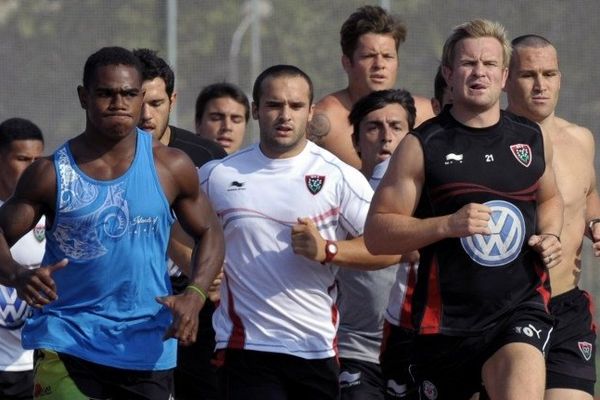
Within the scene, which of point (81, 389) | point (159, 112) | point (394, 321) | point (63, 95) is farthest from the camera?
point (63, 95)

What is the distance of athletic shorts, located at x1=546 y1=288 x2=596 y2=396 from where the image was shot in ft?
27.5

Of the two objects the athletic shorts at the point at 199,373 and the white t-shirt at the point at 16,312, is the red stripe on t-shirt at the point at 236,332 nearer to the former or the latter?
the athletic shorts at the point at 199,373

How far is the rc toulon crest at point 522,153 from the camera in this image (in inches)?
296

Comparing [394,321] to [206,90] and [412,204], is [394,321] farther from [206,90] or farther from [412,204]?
[206,90]

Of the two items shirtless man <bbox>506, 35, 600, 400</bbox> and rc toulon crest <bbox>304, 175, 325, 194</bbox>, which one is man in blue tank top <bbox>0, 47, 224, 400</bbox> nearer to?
rc toulon crest <bbox>304, 175, 325, 194</bbox>

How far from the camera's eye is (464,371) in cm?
755

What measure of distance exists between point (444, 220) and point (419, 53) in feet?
32.8

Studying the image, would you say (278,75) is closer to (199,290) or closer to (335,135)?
(199,290)

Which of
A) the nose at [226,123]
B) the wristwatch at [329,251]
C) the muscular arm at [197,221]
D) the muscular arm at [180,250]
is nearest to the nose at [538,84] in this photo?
the wristwatch at [329,251]

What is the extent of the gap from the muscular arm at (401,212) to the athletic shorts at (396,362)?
116cm

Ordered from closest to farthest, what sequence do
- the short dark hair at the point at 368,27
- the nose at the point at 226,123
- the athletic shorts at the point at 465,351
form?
the athletic shorts at the point at 465,351, the short dark hair at the point at 368,27, the nose at the point at 226,123

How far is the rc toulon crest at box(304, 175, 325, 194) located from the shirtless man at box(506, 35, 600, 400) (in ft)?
4.17

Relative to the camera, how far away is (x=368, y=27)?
1100cm

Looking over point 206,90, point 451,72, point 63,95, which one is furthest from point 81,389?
point 63,95
